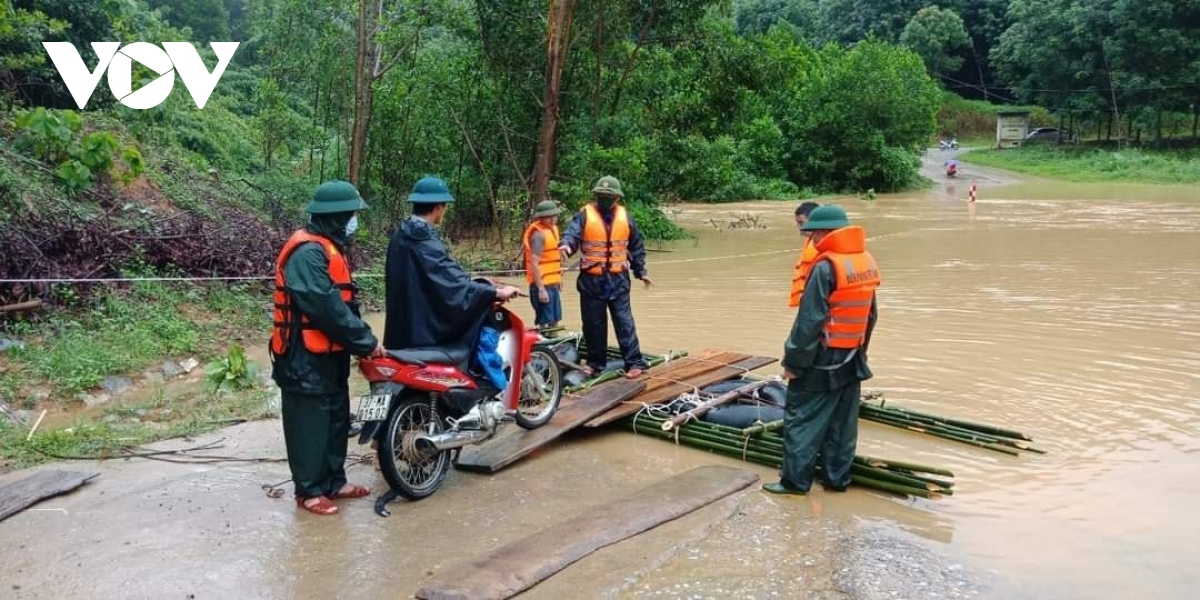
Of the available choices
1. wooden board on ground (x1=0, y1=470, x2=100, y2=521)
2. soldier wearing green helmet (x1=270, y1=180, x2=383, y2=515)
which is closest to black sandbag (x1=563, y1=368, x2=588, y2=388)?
soldier wearing green helmet (x1=270, y1=180, x2=383, y2=515)

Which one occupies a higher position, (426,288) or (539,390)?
(426,288)

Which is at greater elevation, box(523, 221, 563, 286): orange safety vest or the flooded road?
box(523, 221, 563, 286): orange safety vest

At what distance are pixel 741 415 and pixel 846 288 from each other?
1.55m

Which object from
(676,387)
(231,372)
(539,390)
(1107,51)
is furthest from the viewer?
(1107,51)

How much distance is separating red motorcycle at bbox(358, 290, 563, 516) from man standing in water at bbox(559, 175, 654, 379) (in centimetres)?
162

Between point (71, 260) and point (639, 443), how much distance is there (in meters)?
5.97

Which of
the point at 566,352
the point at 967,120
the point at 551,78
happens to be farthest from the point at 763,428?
the point at 967,120

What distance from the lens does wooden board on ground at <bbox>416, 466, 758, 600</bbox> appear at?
158 inches

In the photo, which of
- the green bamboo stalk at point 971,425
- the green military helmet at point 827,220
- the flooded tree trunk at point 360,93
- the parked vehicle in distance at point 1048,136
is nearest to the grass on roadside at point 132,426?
the green military helmet at point 827,220

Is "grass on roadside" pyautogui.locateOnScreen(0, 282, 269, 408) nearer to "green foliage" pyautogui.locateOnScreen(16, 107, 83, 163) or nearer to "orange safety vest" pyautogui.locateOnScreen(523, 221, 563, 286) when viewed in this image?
"green foliage" pyautogui.locateOnScreen(16, 107, 83, 163)

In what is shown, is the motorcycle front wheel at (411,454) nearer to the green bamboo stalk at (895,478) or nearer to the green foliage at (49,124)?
the green bamboo stalk at (895,478)

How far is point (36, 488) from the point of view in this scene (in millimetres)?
5074

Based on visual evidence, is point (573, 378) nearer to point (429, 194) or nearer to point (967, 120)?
point (429, 194)

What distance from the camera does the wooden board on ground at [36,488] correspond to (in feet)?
15.9
